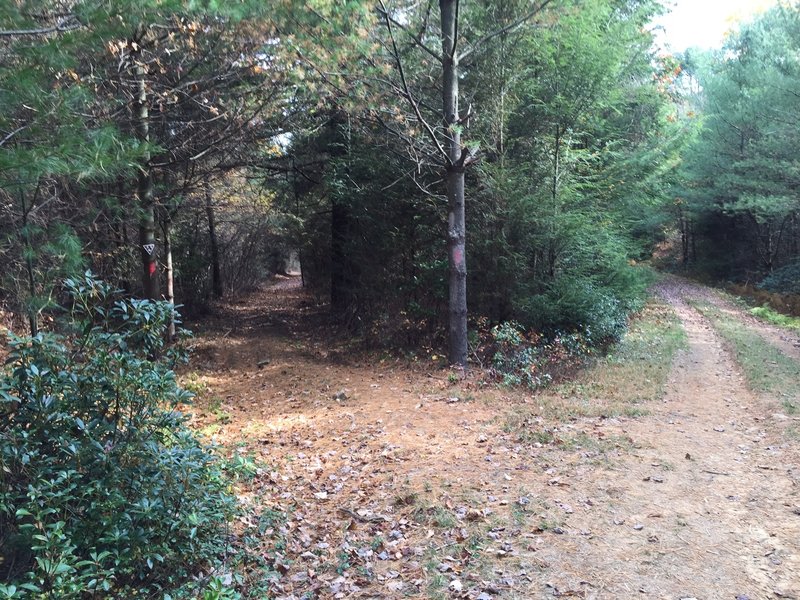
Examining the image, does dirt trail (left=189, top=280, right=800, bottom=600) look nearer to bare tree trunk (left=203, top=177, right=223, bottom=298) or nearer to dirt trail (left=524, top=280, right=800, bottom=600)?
dirt trail (left=524, top=280, right=800, bottom=600)

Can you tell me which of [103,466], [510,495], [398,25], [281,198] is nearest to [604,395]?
[510,495]

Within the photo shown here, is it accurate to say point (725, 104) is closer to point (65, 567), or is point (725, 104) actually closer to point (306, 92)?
point (306, 92)

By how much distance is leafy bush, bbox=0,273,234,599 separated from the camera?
3402mm

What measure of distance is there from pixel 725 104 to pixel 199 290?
22.1m

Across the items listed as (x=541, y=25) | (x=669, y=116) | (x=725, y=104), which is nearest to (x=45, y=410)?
(x=541, y=25)

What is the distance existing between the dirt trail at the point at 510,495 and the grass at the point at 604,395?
197 millimetres

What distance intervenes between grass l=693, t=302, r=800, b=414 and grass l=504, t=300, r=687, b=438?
132cm

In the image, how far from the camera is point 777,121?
17.4 m

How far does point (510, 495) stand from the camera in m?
5.25

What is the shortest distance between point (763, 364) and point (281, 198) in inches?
541

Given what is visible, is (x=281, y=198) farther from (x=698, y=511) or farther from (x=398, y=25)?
(x=698, y=511)

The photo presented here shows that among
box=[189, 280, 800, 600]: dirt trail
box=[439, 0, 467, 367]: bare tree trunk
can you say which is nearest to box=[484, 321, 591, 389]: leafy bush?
box=[189, 280, 800, 600]: dirt trail

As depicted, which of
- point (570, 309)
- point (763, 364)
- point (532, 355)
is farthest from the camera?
point (570, 309)

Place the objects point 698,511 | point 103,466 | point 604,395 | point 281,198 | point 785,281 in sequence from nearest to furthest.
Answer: point 103,466
point 698,511
point 604,395
point 281,198
point 785,281
